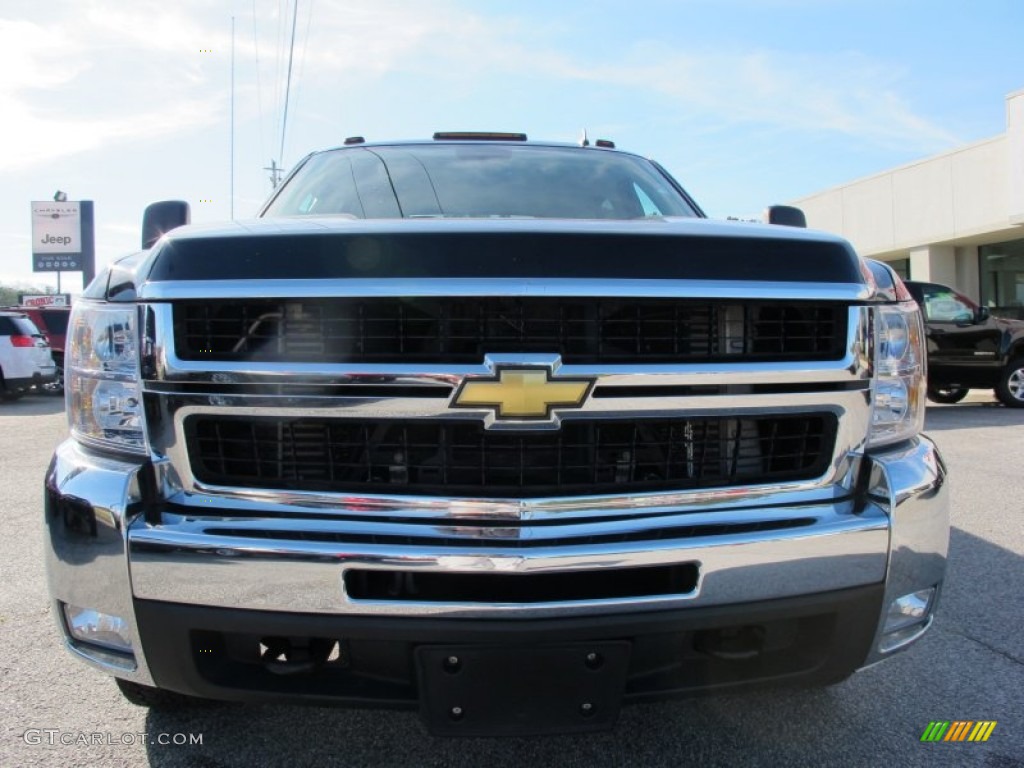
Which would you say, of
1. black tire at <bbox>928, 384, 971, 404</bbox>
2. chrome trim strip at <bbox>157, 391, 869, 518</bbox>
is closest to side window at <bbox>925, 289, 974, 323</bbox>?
black tire at <bbox>928, 384, 971, 404</bbox>

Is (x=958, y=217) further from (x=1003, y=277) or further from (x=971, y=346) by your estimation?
(x=971, y=346)

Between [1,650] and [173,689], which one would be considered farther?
[1,650]

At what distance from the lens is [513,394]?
1.75 metres

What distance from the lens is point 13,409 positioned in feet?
47.5

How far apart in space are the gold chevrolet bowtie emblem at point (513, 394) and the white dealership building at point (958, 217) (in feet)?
70.5

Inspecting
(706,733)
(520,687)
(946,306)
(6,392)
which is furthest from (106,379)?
(6,392)

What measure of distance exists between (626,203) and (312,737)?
230cm

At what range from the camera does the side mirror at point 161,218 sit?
118 inches

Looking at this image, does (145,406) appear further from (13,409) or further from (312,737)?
(13,409)

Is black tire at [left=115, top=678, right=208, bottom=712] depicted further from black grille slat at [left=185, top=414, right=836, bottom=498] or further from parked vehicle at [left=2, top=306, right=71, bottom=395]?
parked vehicle at [left=2, top=306, right=71, bottom=395]

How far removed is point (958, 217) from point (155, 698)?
24568 millimetres

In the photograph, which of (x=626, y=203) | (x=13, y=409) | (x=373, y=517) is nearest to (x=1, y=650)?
(x=373, y=517)

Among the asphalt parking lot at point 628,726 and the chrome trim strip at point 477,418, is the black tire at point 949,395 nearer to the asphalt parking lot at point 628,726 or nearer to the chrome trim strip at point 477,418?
the asphalt parking lot at point 628,726

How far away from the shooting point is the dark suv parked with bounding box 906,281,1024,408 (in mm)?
11430
